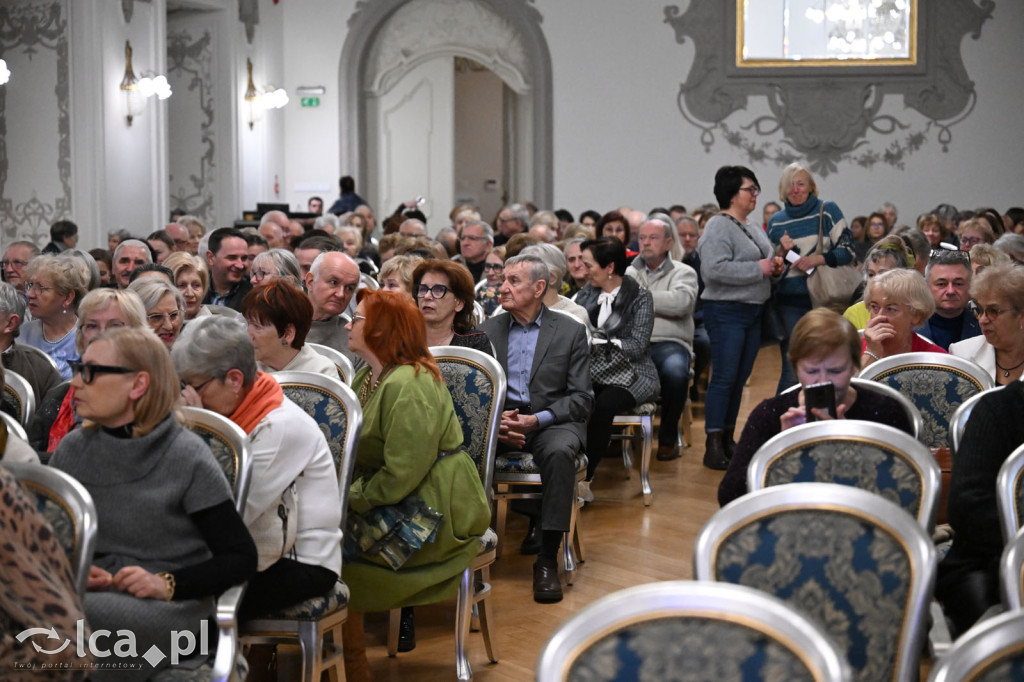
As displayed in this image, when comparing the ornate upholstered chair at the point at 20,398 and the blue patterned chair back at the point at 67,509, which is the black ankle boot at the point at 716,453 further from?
the blue patterned chair back at the point at 67,509

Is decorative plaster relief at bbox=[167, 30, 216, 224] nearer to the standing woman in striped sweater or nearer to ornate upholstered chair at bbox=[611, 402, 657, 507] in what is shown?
the standing woman in striped sweater

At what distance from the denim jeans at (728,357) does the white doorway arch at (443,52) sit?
28.3 ft

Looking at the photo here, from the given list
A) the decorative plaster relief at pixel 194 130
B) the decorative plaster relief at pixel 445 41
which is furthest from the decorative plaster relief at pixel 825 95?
the decorative plaster relief at pixel 194 130

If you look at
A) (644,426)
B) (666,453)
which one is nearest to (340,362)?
(644,426)

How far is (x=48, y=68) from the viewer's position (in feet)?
35.8

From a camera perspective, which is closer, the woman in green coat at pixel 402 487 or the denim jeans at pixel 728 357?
the woman in green coat at pixel 402 487

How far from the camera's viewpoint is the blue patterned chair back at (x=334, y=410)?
10.7 ft

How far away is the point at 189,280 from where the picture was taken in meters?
5.04

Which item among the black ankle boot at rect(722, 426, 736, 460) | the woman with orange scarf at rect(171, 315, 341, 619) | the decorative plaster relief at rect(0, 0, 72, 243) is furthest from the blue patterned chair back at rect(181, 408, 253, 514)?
the decorative plaster relief at rect(0, 0, 72, 243)

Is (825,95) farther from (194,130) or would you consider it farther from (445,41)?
(194,130)

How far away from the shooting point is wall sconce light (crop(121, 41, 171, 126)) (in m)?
11.3

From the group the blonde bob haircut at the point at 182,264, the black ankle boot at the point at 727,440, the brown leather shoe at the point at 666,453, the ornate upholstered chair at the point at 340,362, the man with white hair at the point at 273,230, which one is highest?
the man with white hair at the point at 273,230

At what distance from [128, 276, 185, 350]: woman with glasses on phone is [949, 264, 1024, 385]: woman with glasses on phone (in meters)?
2.59

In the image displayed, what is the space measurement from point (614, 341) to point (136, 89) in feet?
24.1
